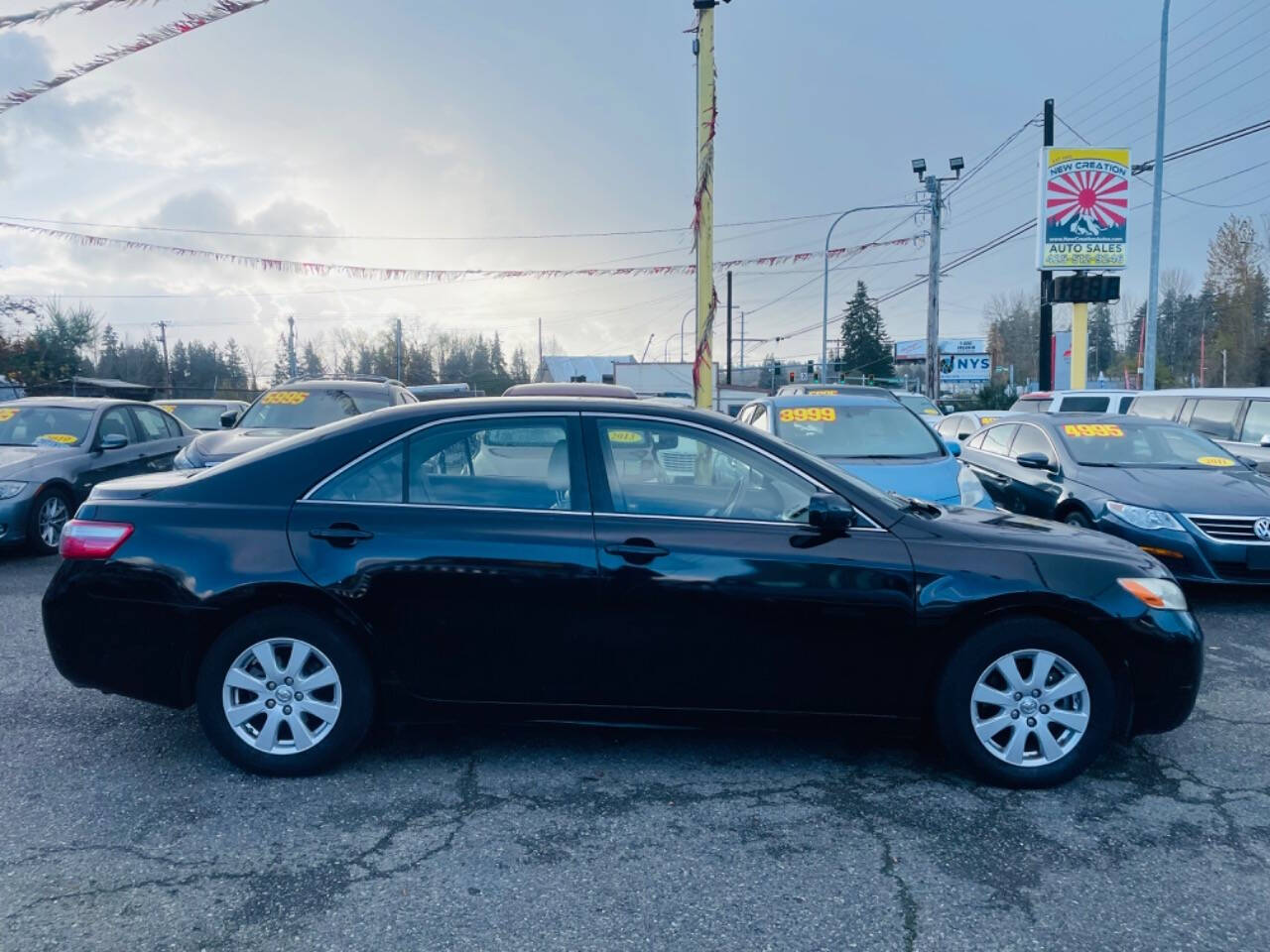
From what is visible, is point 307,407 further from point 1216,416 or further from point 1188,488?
point 1216,416

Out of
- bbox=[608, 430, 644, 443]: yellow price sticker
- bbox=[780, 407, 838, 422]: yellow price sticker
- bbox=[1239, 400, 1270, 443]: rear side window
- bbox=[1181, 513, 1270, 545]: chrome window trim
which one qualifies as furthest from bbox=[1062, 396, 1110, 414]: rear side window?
bbox=[608, 430, 644, 443]: yellow price sticker

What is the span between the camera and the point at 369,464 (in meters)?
3.90

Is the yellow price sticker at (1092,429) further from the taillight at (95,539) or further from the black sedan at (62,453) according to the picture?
the black sedan at (62,453)

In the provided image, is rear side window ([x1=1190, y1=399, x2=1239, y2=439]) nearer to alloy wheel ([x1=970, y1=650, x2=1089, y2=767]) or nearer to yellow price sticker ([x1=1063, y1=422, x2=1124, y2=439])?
yellow price sticker ([x1=1063, y1=422, x2=1124, y2=439])

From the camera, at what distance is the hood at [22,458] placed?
333 inches

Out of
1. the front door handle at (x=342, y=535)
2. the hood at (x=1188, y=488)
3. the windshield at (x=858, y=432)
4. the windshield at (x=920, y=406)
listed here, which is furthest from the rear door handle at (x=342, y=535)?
the windshield at (x=920, y=406)

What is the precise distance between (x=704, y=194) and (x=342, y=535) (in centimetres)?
659

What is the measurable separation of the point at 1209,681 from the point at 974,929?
3264mm

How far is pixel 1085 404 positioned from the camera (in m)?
15.5

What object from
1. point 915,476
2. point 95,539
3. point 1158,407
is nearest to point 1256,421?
point 1158,407

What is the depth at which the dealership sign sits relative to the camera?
24.0 m

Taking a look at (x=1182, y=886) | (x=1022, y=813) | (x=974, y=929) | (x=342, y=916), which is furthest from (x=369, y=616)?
(x=1182, y=886)

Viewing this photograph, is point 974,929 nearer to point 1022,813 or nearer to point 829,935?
point 829,935

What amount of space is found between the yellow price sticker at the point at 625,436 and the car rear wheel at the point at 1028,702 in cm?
156
